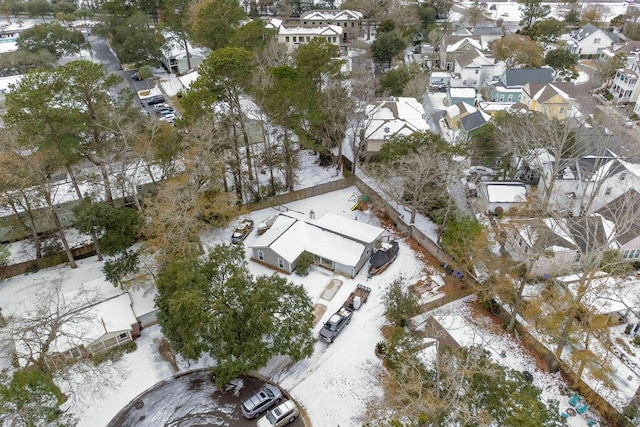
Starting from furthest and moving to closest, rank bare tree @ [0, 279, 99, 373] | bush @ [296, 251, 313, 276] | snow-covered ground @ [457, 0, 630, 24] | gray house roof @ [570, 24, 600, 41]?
snow-covered ground @ [457, 0, 630, 24]
gray house roof @ [570, 24, 600, 41]
bush @ [296, 251, 313, 276]
bare tree @ [0, 279, 99, 373]

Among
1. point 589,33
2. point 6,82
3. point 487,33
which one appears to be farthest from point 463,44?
point 6,82

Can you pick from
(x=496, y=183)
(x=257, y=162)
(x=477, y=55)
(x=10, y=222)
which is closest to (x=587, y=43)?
(x=477, y=55)

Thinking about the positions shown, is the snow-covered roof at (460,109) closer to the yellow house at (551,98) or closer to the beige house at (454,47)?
the yellow house at (551,98)

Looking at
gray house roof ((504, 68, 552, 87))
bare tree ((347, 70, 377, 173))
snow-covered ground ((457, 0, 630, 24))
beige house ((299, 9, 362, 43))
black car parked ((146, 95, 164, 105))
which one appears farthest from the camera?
snow-covered ground ((457, 0, 630, 24))

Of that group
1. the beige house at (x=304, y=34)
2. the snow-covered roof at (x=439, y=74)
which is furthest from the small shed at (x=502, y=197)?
the beige house at (x=304, y=34)

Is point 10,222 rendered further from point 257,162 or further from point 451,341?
point 451,341

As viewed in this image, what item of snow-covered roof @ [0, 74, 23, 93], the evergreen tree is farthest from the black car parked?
the evergreen tree

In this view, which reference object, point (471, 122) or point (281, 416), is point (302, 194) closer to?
point (471, 122)

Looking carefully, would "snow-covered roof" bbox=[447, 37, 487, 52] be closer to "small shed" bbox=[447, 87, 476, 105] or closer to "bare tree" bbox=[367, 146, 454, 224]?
"small shed" bbox=[447, 87, 476, 105]
